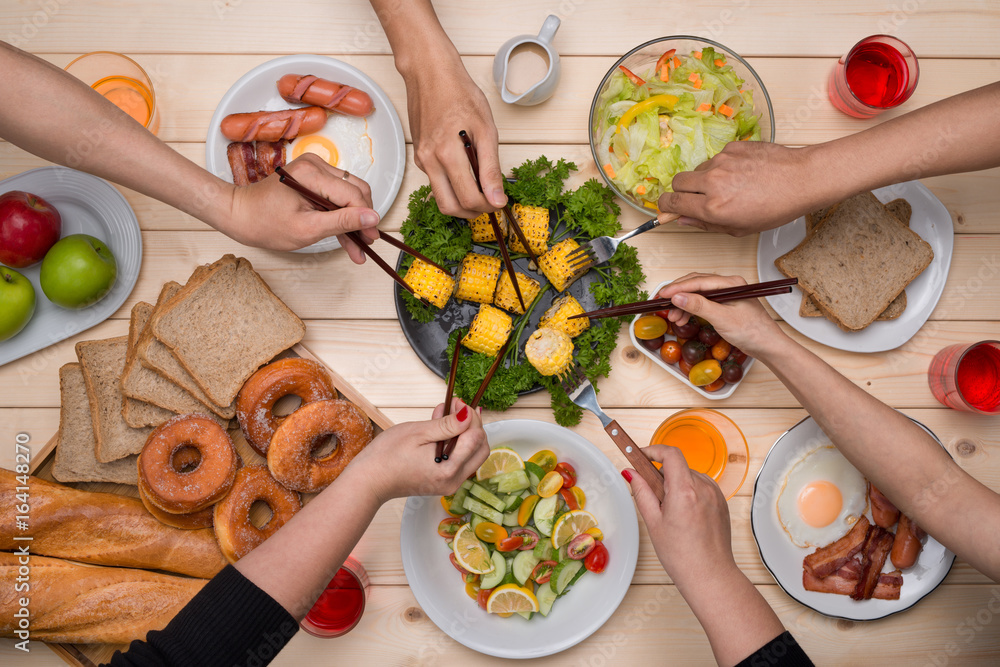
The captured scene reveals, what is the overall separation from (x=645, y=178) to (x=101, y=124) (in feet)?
6.66

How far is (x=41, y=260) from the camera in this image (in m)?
2.53

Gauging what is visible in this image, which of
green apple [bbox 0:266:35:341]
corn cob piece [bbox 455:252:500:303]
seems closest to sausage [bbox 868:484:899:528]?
corn cob piece [bbox 455:252:500:303]

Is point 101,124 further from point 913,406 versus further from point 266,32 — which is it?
point 913,406

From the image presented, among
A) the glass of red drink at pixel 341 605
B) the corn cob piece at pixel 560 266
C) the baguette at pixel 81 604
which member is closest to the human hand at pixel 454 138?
the corn cob piece at pixel 560 266

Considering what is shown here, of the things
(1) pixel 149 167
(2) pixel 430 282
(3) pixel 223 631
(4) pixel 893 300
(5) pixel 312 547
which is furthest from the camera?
(4) pixel 893 300

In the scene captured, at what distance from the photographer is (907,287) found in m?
2.51

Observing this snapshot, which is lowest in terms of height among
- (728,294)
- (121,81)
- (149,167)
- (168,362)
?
(168,362)

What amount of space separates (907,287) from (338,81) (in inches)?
99.3

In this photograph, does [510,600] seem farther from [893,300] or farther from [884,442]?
[893,300]

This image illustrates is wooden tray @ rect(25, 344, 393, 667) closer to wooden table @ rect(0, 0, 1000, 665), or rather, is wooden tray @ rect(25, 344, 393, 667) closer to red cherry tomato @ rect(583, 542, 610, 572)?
wooden table @ rect(0, 0, 1000, 665)

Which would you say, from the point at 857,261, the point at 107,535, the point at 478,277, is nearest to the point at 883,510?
the point at 857,261

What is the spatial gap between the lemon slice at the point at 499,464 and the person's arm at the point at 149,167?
0.96 m

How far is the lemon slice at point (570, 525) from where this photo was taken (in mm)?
2404

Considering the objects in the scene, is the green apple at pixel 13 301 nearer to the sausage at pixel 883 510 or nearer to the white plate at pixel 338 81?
the white plate at pixel 338 81
